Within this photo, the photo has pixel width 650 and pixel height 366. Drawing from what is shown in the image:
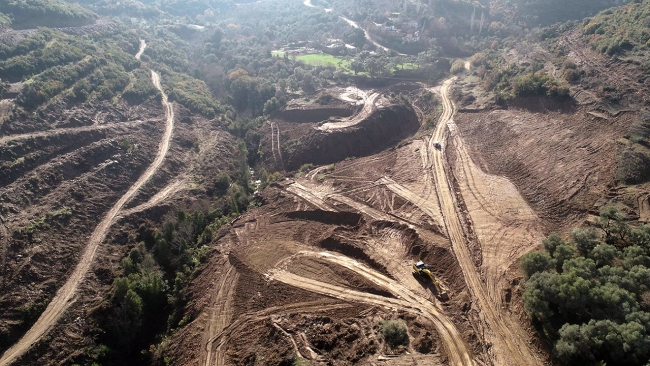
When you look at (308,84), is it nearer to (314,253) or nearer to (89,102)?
(89,102)

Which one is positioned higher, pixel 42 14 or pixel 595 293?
pixel 42 14

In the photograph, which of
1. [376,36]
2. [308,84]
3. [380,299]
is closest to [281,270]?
[380,299]

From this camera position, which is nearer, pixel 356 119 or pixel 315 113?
pixel 356 119

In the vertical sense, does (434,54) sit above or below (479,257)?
above

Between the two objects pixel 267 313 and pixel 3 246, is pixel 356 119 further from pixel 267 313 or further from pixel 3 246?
pixel 3 246

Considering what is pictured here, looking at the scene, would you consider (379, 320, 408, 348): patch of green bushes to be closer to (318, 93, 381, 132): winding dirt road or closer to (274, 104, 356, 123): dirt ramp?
(318, 93, 381, 132): winding dirt road

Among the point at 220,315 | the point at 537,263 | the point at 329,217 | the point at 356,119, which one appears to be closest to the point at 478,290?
the point at 537,263
